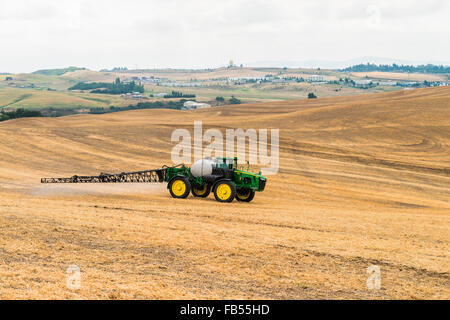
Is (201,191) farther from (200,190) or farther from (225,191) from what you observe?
(225,191)

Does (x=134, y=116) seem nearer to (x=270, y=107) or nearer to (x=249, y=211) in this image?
(x=270, y=107)

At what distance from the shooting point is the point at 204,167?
22156 millimetres

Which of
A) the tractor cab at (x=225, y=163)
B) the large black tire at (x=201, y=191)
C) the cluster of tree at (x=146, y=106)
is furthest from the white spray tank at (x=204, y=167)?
the cluster of tree at (x=146, y=106)

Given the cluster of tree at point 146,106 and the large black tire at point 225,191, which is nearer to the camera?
the large black tire at point 225,191

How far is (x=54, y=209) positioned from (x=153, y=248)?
6069 mm

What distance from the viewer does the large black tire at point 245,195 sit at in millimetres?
23047

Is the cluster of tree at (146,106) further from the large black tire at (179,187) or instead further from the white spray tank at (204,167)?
the white spray tank at (204,167)


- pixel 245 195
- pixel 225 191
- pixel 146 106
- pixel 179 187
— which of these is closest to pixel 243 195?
pixel 245 195

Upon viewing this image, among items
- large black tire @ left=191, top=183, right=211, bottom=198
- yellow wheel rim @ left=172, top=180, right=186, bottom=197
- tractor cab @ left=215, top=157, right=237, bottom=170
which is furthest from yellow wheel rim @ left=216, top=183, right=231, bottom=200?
yellow wheel rim @ left=172, top=180, right=186, bottom=197

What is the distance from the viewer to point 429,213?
74.3 ft

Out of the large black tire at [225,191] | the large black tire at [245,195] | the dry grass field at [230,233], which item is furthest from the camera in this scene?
the large black tire at [245,195]

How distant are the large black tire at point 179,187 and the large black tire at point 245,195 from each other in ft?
7.74

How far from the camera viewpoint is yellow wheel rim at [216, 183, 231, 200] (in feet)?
71.6

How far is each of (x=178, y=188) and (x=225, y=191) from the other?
234cm
